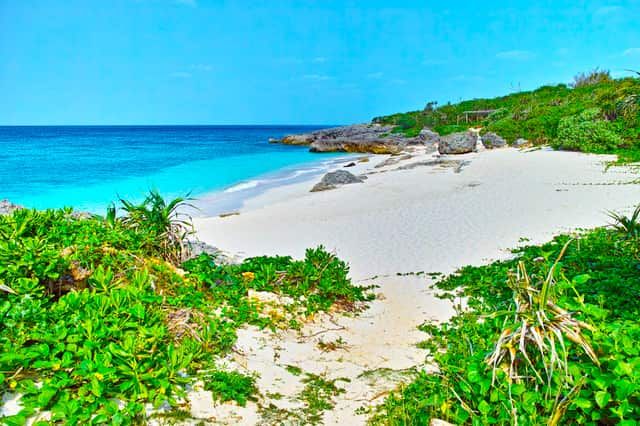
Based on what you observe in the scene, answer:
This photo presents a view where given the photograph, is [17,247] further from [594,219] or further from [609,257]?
[594,219]

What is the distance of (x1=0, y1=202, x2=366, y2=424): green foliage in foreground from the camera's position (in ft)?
9.16

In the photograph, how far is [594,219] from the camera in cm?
989

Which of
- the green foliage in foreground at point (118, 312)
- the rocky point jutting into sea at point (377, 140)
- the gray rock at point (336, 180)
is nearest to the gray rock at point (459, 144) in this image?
the rocky point jutting into sea at point (377, 140)

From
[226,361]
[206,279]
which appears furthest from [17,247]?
[226,361]

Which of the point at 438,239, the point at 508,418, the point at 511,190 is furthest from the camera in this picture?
the point at 511,190

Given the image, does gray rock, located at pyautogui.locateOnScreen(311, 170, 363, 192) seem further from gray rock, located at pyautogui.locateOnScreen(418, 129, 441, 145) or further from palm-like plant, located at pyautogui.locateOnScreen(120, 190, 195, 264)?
gray rock, located at pyautogui.locateOnScreen(418, 129, 441, 145)

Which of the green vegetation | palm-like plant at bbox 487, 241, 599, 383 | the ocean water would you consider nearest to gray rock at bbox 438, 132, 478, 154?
the green vegetation

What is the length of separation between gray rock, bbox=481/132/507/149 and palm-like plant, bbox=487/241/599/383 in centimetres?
2889

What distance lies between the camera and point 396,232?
10.8 meters

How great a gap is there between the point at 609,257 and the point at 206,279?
5814 mm

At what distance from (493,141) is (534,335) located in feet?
97.0

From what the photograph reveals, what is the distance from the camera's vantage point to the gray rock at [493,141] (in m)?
29.3

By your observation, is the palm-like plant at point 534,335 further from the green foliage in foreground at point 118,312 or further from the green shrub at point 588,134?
the green shrub at point 588,134

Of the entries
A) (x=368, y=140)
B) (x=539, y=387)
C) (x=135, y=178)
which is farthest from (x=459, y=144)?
(x=539, y=387)
